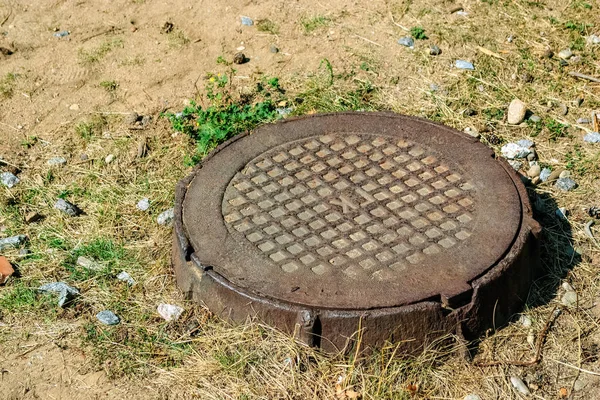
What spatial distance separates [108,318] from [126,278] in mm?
226

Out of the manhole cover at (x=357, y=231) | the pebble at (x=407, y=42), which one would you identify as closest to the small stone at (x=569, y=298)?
the manhole cover at (x=357, y=231)

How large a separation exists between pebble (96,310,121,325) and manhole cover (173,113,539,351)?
0.88ft

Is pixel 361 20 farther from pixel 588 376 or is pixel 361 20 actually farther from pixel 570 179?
pixel 588 376

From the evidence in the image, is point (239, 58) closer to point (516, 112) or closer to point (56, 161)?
point (56, 161)

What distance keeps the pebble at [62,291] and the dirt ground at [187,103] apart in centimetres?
6

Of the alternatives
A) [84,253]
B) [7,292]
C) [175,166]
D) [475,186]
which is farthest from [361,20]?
[7,292]

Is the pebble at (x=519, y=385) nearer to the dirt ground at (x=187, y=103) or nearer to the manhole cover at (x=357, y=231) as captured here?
the dirt ground at (x=187, y=103)

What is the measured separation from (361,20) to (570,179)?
1.61 m

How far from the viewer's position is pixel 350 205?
2.93 meters

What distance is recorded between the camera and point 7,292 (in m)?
3.01

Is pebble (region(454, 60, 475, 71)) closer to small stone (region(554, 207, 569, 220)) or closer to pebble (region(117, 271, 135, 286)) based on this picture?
small stone (region(554, 207, 569, 220))

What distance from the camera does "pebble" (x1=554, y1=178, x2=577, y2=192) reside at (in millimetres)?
3428

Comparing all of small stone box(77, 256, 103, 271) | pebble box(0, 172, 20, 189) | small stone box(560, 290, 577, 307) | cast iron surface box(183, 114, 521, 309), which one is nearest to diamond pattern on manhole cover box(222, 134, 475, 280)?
cast iron surface box(183, 114, 521, 309)

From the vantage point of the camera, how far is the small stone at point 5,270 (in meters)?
3.04
